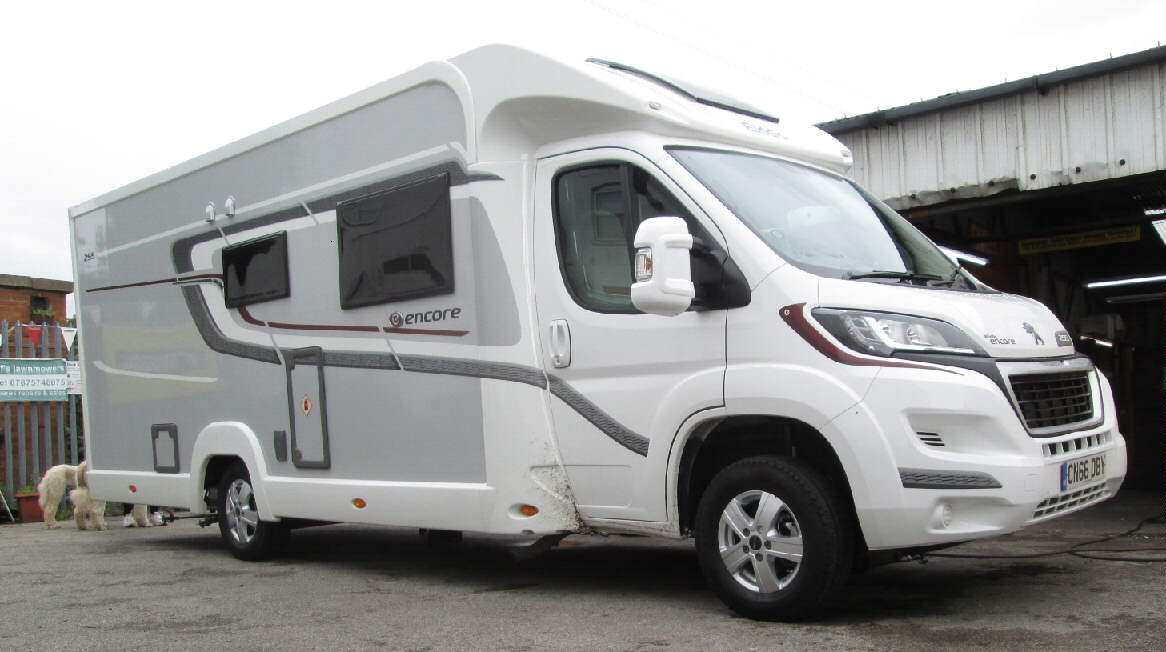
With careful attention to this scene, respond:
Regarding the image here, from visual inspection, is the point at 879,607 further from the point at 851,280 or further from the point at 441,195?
the point at 441,195

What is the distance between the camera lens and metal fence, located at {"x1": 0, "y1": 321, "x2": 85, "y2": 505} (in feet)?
48.0

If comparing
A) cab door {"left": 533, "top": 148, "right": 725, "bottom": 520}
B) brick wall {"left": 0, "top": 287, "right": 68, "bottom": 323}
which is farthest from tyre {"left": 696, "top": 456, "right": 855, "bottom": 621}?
brick wall {"left": 0, "top": 287, "right": 68, "bottom": 323}

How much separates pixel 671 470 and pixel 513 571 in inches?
90.3

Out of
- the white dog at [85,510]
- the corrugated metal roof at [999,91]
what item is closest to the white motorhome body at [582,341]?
the corrugated metal roof at [999,91]

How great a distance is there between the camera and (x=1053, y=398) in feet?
16.8

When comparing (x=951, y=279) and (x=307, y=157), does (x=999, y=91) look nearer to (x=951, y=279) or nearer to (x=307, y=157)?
(x=951, y=279)

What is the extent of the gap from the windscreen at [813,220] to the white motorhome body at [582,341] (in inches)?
1.0

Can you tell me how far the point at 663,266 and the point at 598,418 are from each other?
1133 mm

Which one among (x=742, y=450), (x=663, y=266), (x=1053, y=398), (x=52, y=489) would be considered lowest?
(x=52, y=489)

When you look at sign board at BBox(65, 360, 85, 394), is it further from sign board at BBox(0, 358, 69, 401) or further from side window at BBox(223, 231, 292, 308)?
side window at BBox(223, 231, 292, 308)

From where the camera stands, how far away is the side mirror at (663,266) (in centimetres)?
504

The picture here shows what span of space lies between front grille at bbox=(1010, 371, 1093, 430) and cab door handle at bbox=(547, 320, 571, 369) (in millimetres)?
2238

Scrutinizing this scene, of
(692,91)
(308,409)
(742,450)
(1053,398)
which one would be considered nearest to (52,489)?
(308,409)

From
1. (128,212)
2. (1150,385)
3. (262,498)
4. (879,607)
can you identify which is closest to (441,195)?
(262,498)
